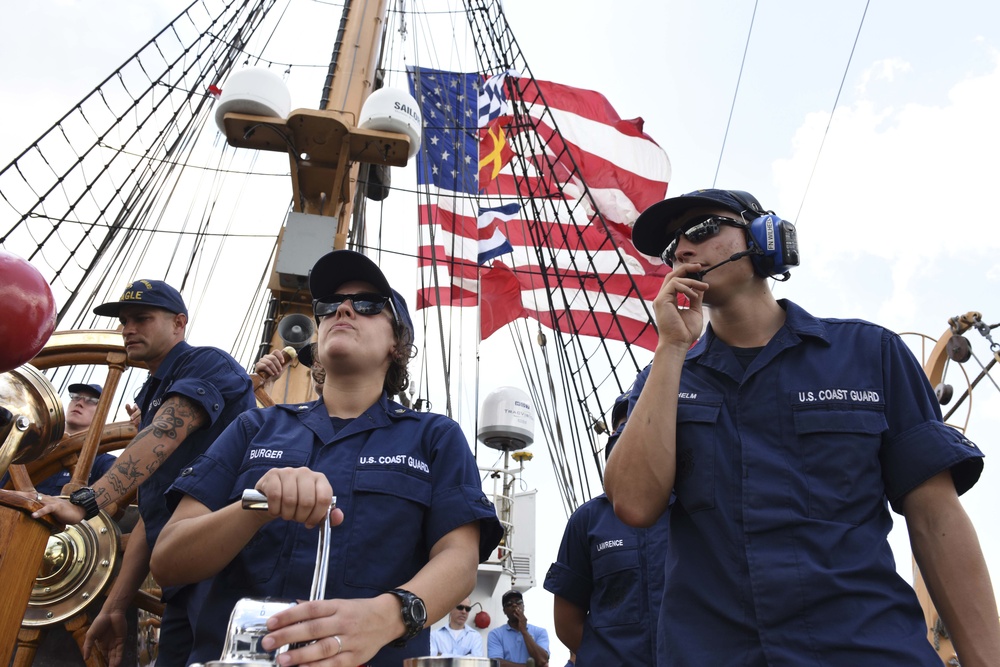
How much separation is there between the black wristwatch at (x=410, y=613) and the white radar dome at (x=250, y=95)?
5257 millimetres

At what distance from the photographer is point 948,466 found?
1.42 m

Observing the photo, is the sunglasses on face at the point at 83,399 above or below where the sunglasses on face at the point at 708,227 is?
above

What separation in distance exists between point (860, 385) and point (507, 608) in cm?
519

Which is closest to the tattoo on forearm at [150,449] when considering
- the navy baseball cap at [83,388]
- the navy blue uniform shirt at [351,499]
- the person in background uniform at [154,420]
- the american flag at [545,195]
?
the person in background uniform at [154,420]

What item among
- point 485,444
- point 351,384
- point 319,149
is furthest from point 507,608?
point 485,444

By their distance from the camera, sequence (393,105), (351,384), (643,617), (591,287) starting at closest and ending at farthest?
(351,384)
(643,617)
(393,105)
(591,287)

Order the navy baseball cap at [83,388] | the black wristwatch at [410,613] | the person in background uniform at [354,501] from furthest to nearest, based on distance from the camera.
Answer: the navy baseball cap at [83,388] < the person in background uniform at [354,501] < the black wristwatch at [410,613]

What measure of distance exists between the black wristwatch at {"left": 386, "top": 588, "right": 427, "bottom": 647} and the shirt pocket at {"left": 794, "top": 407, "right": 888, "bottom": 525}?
69 centimetres

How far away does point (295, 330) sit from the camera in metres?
5.71

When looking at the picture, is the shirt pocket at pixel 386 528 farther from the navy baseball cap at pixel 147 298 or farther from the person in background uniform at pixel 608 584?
the navy baseball cap at pixel 147 298

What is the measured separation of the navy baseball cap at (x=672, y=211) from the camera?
1787 millimetres

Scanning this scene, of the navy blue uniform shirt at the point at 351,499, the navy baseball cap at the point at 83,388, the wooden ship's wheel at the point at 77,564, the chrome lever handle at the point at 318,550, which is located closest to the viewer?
the chrome lever handle at the point at 318,550

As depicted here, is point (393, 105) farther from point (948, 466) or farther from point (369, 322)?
point (948, 466)

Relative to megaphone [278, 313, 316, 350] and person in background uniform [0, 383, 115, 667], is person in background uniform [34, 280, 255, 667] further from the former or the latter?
megaphone [278, 313, 316, 350]
